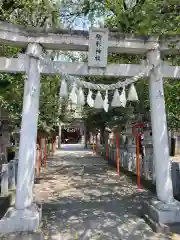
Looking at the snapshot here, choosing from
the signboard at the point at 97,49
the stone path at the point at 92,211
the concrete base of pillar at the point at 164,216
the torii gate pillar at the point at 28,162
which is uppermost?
the signboard at the point at 97,49

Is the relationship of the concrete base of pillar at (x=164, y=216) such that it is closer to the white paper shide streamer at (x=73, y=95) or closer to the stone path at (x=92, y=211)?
the stone path at (x=92, y=211)

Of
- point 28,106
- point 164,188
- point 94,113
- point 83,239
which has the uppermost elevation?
point 94,113

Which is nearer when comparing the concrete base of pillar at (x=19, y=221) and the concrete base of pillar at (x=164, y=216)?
the concrete base of pillar at (x=19, y=221)

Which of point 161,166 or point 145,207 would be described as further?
point 145,207

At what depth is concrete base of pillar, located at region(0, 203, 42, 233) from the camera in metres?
4.51

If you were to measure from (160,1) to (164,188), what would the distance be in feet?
11.9

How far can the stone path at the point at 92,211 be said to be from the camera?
4902mm

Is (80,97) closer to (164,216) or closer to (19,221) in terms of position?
(19,221)

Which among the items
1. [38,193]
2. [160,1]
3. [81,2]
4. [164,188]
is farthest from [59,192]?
[81,2]

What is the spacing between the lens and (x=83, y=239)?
4664 millimetres

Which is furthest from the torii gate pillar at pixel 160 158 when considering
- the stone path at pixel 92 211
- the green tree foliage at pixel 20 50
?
the green tree foliage at pixel 20 50

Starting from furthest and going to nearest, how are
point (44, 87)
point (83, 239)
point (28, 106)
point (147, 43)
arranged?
1. point (44, 87)
2. point (147, 43)
3. point (28, 106)
4. point (83, 239)

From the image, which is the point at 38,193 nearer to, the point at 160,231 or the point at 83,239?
the point at 83,239

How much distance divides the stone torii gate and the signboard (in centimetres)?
2
